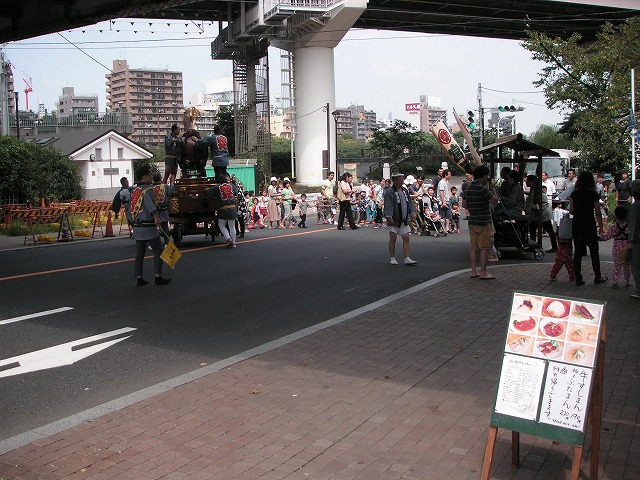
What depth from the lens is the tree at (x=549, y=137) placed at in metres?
59.4

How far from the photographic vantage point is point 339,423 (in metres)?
5.92

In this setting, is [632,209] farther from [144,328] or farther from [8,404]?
[8,404]

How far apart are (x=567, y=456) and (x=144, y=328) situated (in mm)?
5724

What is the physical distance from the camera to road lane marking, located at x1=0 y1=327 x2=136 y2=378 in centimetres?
762

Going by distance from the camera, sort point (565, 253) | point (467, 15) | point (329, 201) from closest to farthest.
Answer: point (565, 253) → point (329, 201) → point (467, 15)

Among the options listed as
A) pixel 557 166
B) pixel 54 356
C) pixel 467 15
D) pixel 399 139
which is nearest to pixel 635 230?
pixel 54 356

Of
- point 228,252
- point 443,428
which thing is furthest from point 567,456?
point 228,252

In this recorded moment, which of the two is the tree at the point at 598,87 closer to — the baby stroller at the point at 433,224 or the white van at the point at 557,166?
the white van at the point at 557,166

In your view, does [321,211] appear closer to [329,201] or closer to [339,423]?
[329,201]

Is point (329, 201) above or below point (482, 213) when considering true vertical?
below

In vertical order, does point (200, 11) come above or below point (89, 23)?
above

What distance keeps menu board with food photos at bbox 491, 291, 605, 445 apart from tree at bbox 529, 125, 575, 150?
2180 inches

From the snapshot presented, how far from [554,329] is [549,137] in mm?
59864

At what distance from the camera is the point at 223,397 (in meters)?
6.56
